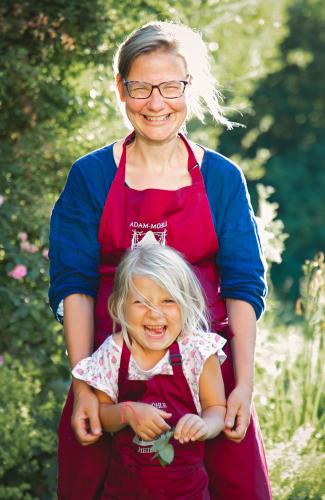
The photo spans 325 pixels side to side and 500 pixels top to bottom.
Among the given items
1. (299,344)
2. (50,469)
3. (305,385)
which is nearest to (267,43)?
(299,344)

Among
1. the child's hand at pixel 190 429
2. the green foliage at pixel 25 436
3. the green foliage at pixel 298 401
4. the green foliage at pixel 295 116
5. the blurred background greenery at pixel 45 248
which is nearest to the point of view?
the child's hand at pixel 190 429

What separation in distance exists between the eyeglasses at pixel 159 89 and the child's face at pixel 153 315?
615 mm

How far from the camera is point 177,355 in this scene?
10.0 feet

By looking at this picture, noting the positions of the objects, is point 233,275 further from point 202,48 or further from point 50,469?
point 50,469

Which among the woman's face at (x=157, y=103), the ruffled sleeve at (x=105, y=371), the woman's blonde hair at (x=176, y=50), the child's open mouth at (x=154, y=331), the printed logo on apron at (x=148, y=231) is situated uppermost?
the woman's blonde hair at (x=176, y=50)

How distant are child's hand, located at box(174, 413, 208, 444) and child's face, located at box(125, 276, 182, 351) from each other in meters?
0.25

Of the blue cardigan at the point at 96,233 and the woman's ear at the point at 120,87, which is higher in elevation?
the woman's ear at the point at 120,87

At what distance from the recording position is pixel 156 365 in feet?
10.1

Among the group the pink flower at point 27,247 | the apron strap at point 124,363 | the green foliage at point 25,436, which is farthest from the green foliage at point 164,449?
the pink flower at point 27,247

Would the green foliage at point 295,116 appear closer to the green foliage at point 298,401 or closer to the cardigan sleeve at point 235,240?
the green foliage at point 298,401

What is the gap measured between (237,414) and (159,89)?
103 cm

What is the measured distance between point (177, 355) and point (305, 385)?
189cm

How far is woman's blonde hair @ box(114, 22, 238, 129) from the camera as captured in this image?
328 cm

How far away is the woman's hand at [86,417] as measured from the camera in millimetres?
3113
